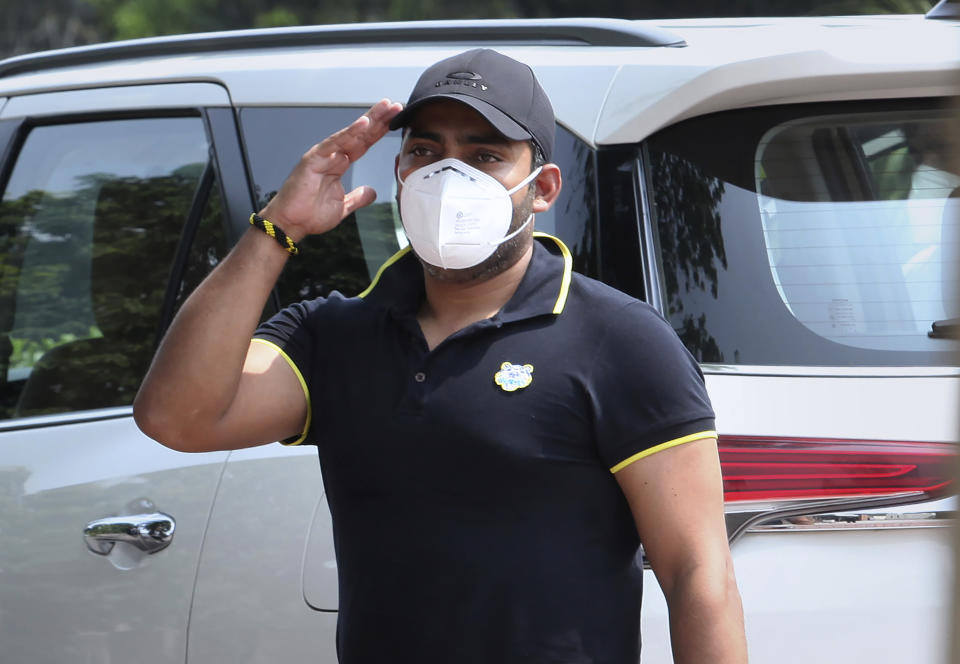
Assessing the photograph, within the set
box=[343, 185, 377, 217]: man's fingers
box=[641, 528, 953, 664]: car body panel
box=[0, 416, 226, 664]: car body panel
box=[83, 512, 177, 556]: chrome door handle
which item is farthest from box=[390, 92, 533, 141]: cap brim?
box=[83, 512, 177, 556]: chrome door handle

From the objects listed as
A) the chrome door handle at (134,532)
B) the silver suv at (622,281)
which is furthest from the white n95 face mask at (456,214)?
the chrome door handle at (134,532)

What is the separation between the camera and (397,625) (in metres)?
1.83

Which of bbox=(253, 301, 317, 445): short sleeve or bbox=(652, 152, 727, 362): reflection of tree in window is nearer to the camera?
bbox=(253, 301, 317, 445): short sleeve

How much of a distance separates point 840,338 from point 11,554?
1.76m

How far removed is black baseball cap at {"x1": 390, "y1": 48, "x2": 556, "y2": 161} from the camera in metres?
1.94

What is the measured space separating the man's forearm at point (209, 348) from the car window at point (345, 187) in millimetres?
623

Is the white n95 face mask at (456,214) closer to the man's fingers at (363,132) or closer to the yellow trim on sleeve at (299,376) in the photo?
the man's fingers at (363,132)

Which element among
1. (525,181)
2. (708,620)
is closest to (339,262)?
(525,181)

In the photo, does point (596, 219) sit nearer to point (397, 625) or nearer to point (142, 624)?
point (397, 625)

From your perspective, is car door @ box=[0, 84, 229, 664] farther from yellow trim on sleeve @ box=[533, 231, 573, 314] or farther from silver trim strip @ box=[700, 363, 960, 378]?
silver trim strip @ box=[700, 363, 960, 378]

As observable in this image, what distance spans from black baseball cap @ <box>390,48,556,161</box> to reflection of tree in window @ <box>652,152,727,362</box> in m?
0.30

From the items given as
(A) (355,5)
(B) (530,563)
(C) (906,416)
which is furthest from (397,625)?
(A) (355,5)

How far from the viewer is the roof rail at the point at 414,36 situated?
8.18 feet

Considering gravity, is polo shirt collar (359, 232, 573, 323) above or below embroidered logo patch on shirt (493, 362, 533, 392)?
above
